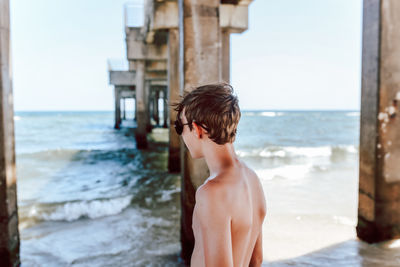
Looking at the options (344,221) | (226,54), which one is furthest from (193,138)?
(226,54)

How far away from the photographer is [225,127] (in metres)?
1.13

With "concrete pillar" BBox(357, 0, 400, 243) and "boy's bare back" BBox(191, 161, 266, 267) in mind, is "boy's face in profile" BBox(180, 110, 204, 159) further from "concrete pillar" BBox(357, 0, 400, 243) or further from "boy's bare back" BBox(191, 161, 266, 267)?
"concrete pillar" BBox(357, 0, 400, 243)

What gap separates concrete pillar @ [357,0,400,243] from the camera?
358 cm

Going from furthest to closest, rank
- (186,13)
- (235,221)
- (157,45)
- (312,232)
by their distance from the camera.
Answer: (157,45)
(312,232)
(186,13)
(235,221)

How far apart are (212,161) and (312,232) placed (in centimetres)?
428

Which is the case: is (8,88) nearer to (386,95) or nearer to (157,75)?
(386,95)

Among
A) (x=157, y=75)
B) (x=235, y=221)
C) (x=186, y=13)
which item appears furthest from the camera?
(x=157, y=75)

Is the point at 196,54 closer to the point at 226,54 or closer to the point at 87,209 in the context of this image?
the point at 87,209

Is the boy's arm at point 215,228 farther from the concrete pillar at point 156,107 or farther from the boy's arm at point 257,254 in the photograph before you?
the concrete pillar at point 156,107

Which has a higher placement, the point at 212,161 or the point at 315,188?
the point at 212,161

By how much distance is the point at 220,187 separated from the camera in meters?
1.07

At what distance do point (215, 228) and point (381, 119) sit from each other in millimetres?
3214

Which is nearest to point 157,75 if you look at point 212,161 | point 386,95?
point 386,95

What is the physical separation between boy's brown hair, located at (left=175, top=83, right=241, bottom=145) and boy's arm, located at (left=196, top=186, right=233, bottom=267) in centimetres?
19
